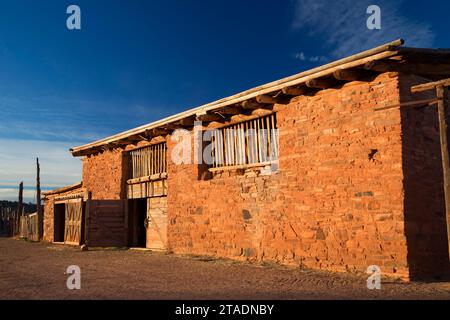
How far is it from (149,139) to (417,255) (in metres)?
9.16

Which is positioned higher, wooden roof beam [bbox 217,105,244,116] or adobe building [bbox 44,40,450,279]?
wooden roof beam [bbox 217,105,244,116]

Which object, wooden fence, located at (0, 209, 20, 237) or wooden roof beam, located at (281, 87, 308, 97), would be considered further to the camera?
wooden fence, located at (0, 209, 20, 237)

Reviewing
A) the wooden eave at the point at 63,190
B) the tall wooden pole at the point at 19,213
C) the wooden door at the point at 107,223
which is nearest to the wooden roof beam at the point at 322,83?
the wooden door at the point at 107,223

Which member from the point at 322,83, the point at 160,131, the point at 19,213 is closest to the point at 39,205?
the point at 19,213

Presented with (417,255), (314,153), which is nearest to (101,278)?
(314,153)

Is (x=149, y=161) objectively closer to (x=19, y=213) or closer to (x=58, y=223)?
(x=58, y=223)

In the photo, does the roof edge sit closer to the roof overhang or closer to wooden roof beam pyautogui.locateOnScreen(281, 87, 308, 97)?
the roof overhang

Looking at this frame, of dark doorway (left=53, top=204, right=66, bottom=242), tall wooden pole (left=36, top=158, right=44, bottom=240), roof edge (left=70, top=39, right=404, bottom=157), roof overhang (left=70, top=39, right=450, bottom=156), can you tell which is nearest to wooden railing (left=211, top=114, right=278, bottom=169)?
roof overhang (left=70, top=39, right=450, bottom=156)

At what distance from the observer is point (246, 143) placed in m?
10.8

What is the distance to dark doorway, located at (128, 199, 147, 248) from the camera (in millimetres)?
15164

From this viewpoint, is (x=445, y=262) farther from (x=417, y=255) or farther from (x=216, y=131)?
(x=216, y=131)

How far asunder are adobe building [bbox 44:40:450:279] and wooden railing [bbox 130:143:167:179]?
0.68 meters

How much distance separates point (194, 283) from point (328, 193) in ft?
10.6

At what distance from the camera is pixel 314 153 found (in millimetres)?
8859
